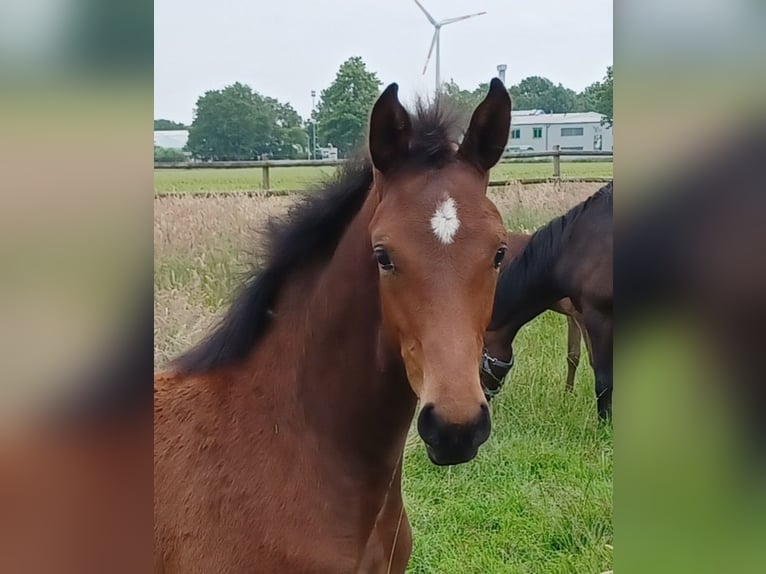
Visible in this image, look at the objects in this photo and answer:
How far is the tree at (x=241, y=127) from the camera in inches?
59.0

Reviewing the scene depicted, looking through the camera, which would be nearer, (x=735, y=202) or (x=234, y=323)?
(x=735, y=202)

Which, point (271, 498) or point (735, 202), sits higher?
point (735, 202)

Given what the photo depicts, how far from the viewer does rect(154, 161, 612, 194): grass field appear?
4.76ft

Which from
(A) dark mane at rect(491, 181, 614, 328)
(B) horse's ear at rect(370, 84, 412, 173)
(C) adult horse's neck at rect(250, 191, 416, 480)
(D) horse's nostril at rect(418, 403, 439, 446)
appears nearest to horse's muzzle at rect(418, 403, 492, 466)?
(D) horse's nostril at rect(418, 403, 439, 446)

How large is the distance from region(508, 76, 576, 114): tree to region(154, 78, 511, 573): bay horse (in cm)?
32

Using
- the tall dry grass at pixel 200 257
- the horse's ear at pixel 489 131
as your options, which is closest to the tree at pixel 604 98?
the horse's ear at pixel 489 131

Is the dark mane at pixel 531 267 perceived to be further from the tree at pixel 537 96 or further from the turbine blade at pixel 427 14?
the turbine blade at pixel 427 14

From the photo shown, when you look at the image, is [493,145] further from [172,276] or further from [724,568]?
[724,568]

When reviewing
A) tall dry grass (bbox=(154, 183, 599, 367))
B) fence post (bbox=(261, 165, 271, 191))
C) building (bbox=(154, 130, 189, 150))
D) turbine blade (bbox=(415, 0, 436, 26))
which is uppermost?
turbine blade (bbox=(415, 0, 436, 26))

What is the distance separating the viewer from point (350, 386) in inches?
61.1

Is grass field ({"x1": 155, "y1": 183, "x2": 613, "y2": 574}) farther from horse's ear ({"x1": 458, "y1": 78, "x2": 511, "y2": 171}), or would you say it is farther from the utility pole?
horse's ear ({"x1": 458, "y1": 78, "x2": 511, "y2": 171})

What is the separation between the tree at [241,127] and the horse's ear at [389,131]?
26cm

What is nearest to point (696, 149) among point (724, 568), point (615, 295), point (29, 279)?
point (615, 295)

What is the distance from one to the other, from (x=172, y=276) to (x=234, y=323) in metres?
0.19
